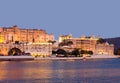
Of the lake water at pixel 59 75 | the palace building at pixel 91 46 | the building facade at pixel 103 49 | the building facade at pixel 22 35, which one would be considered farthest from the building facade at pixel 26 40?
the lake water at pixel 59 75

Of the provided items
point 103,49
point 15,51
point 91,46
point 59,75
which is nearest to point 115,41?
point 103,49

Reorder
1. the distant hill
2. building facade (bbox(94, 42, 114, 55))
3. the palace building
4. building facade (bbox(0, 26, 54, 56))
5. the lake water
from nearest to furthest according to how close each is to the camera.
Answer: the lake water
building facade (bbox(0, 26, 54, 56))
the palace building
building facade (bbox(94, 42, 114, 55))
the distant hill

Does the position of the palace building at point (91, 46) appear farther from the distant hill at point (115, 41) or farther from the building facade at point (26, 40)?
the distant hill at point (115, 41)

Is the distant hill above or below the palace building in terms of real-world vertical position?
above

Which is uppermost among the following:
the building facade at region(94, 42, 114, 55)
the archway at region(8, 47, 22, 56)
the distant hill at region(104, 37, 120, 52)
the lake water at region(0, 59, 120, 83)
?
the distant hill at region(104, 37, 120, 52)

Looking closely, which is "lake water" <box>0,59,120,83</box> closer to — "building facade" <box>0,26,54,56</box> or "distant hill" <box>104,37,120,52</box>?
"building facade" <box>0,26,54,56</box>

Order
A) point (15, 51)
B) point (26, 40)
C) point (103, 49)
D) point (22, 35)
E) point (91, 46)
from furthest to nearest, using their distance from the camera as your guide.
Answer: point (103, 49) → point (91, 46) → point (22, 35) → point (26, 40) → point (15, 51)

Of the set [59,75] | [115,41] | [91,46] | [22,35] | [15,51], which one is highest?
[22,35]

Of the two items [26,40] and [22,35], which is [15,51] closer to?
[26,40]

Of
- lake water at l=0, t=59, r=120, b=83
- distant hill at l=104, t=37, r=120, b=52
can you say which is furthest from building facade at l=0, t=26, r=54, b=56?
lake water at l=0, t=59, r=120, b=83

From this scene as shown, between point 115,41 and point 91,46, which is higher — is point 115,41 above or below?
above

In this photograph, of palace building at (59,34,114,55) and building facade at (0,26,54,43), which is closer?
building facade at (0,26,54,43)

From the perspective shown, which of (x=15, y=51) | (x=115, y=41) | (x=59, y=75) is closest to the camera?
(x=59, y=75)

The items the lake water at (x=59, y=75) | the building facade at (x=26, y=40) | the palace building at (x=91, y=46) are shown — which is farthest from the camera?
the palace building at (x=91, y=46)
